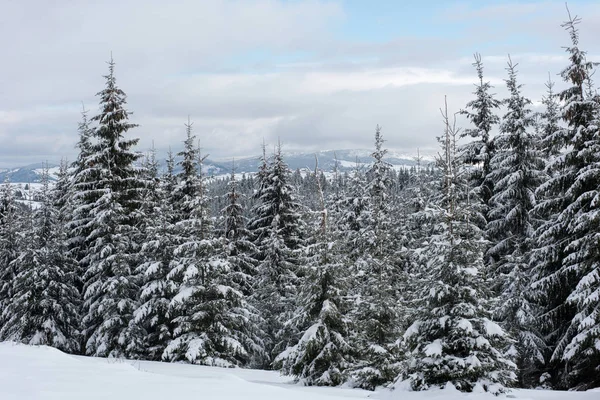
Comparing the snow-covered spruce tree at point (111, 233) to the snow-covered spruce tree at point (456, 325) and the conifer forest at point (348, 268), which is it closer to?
the conifer forest at point (348, 268)

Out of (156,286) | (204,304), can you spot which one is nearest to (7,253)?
(156,286)

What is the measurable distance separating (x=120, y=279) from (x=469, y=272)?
1704 cm

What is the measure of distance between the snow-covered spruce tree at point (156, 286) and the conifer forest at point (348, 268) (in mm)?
98

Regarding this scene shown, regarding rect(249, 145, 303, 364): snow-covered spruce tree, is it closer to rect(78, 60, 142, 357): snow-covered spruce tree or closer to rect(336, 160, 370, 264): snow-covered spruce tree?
rect(336, 160, 370, 264): snow-covered spruce tree

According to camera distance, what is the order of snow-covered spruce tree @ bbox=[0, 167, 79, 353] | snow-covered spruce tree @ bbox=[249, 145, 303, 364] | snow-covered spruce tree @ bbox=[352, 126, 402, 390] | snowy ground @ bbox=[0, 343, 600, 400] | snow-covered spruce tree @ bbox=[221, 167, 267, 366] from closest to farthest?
snowy ground @ bbox=[0, 343, 600, 400]
snow-covered spruce tree @ bbox=[352, 126, 402, 390]
snow-covered spruce tree @ bbox=[221, 167, 267, 366]
snow-covered spruce tree @ bbox=[0, 167, 79, 353]
snow-covered spruce tree @ bbox=[249, 145, 303, 364]

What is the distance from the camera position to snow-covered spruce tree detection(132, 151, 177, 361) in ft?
76.2

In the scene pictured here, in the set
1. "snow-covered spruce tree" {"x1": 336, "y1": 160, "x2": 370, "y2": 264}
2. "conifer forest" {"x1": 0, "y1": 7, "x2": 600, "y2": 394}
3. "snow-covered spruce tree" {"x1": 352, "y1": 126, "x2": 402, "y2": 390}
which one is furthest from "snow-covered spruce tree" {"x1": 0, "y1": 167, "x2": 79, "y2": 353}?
"snow-covered spruce tree" {"x1": 352, "y1": 126, "x2": 402, "y2": 390}

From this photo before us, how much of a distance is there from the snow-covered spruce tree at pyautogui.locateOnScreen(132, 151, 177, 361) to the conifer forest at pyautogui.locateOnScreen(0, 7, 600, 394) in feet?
0.32

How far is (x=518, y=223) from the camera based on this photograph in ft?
79.8

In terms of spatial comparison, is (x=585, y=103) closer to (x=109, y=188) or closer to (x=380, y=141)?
(x=380, y=141)

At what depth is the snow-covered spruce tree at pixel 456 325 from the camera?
12984 millimetres

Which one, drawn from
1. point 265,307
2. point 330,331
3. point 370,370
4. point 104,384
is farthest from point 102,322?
point 104,384

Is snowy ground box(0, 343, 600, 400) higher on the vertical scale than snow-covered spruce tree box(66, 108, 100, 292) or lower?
lower

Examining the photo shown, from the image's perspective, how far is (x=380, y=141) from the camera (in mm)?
34094
